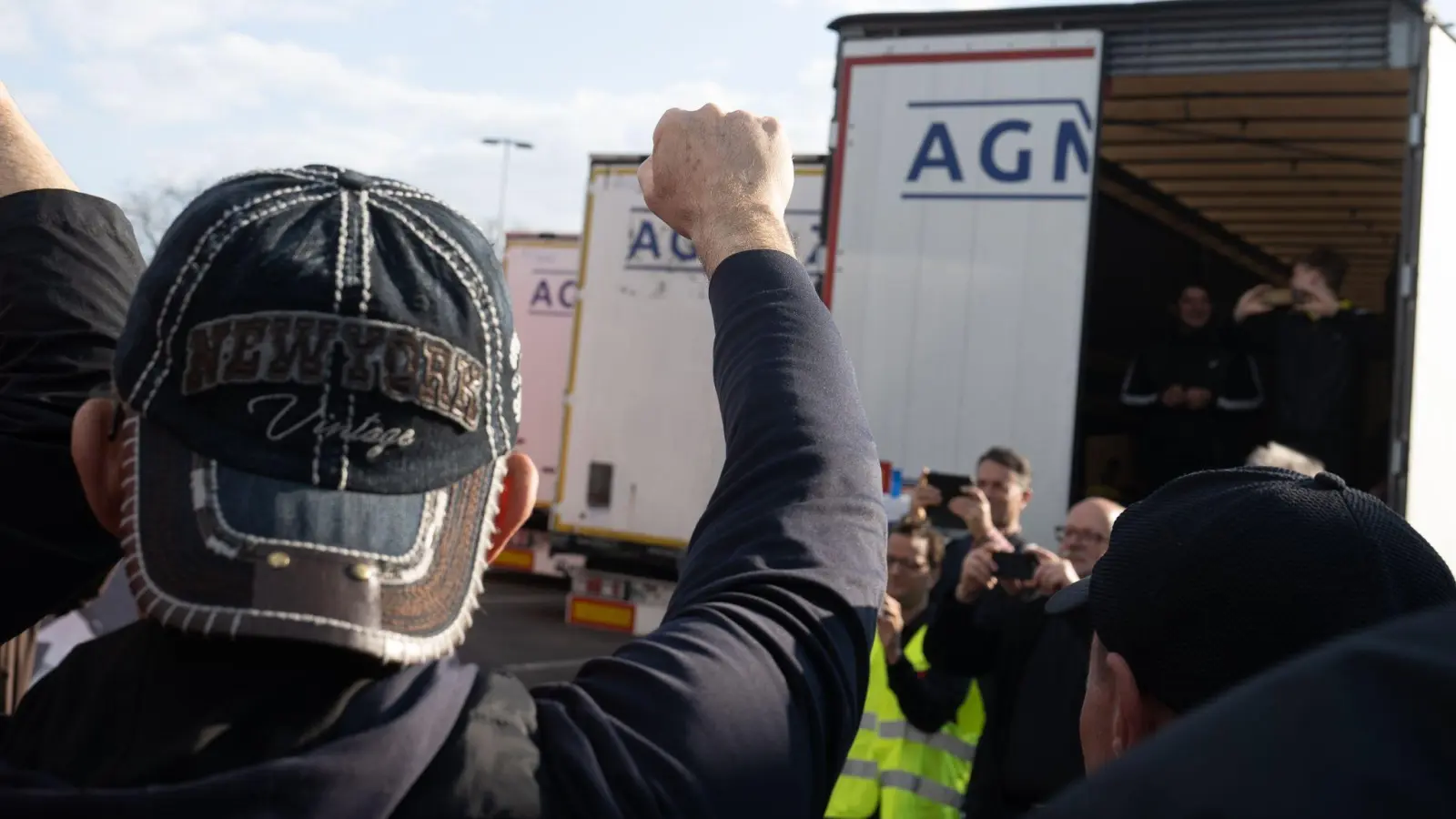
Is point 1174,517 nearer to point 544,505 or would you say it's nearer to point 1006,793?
point 1006,793

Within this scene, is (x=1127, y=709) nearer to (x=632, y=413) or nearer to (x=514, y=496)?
(x=514, y=496)

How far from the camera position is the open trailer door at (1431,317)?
6.22m

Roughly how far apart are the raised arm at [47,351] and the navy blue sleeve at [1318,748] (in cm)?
119

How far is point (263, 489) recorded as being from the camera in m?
1.12

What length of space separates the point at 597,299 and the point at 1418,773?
1029 centimetres

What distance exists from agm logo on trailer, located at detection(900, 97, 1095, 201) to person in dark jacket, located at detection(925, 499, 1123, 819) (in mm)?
2116

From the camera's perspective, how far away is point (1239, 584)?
137 cm

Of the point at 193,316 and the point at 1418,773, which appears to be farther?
the point at 193,316

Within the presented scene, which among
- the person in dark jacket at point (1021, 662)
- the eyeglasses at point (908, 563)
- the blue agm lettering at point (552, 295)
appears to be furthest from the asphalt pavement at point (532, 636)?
the person in dark jacket at point (1021, 662)

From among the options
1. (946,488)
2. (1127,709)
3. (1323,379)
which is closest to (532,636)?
(946,488)

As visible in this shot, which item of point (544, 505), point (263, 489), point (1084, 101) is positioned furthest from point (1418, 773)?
point (544, 505)

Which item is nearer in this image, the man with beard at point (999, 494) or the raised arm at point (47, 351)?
the raised arm at point (47, 351)

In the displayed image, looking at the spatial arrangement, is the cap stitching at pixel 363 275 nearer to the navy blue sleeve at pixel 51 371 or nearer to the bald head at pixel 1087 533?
the navy blue sleeve at pixel 51 371

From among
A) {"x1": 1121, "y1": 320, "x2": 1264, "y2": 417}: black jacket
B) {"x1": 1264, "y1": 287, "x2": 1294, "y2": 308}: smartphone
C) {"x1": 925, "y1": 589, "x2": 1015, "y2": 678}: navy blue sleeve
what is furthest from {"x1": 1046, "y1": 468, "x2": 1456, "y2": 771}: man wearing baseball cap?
{"x1": 1264, "y1": 287, "x2": 1294, "y2": 308}: smartphone
